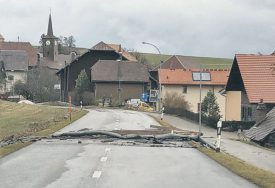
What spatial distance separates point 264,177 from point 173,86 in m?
76.4

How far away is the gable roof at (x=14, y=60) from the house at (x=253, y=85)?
91263 mm

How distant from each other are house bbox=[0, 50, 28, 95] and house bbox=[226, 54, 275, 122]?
277ft

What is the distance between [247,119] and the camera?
50.6 meters

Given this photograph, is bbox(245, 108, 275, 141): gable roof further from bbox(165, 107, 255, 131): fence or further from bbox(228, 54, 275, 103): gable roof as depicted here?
bbox(165, 107, 255, 131): fence

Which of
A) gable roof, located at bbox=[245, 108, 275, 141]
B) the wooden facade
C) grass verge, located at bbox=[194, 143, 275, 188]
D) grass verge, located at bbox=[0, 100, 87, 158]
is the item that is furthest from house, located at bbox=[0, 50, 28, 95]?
grass verge, located at bbox=[194, 143, 275, 188]

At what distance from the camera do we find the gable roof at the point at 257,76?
148ft

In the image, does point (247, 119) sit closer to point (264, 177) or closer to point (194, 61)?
point (264, 177)

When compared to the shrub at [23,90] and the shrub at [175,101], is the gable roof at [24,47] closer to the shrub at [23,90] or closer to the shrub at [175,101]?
the shrub at [23,90]

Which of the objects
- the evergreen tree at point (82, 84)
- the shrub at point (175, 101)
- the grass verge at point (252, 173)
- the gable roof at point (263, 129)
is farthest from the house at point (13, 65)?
the grass verge at point (252, 173)

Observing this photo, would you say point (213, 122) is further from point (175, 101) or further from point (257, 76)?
point (175, 101)

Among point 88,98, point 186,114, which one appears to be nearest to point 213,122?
point 186,114

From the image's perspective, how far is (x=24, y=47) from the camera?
160m

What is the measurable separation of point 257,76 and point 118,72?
193ft

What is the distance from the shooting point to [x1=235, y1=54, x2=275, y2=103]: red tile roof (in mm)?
44969
